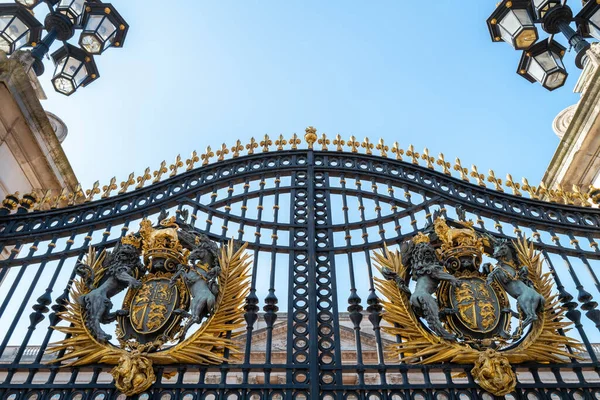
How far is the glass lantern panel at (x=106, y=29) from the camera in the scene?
796cm

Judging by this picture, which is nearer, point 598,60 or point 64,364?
point 64,364

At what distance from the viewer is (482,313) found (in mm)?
5109

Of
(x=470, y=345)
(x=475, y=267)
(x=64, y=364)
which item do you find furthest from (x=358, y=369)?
(x=64, y=364)

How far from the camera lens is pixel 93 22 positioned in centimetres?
794

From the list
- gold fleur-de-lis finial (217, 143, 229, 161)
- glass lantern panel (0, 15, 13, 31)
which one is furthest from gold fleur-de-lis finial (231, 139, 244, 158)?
glass lantern panel (0, 15, 13, 31)

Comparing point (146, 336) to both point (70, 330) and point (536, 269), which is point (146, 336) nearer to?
point (70, 330)

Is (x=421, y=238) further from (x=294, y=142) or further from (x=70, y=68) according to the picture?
(x=70, y=68)

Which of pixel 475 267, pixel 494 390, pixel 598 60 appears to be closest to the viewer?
pixel 494 390

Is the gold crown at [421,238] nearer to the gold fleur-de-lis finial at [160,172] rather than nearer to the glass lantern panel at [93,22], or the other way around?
the gold fleur-de-lis finial at [160,172]

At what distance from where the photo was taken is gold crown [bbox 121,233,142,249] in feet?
19.0

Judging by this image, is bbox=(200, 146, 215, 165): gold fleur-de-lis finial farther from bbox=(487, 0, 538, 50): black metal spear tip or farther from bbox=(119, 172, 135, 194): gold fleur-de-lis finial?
bbox=(487, 0, 538, 50): black metal spear tip

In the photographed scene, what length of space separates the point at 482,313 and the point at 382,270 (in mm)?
1122

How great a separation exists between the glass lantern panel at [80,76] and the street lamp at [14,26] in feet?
A: 2.73

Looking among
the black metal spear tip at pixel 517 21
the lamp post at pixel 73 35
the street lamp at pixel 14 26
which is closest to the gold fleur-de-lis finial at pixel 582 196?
the black metal spear tip at pixel 517 21
